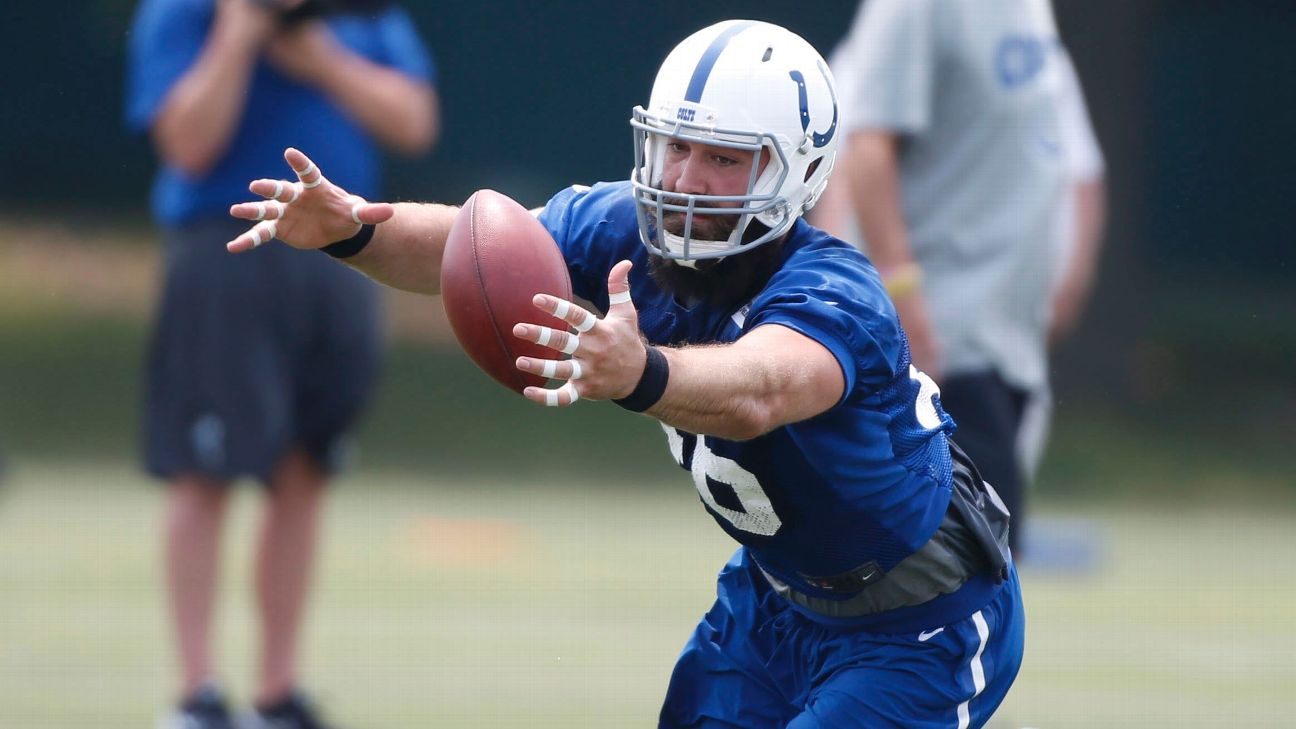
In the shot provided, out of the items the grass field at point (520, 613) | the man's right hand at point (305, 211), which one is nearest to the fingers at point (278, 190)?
the man's right hand at point (305, 211)

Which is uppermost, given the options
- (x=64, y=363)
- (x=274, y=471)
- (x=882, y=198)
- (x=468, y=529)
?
(x=882, y=198)

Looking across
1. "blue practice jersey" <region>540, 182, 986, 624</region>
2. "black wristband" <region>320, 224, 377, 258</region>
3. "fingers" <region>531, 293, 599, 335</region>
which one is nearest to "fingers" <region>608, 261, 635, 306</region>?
"fingers" <region>531, 293, 599, 335</region>

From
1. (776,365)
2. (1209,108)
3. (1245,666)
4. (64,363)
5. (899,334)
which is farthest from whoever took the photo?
(1209,108)

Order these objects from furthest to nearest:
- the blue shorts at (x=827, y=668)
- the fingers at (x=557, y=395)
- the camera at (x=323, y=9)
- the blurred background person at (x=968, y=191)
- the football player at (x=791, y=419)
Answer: the camera at (x=323, y=9) → the blurred background person at (x=968, y=191) → the blue shorts at (x=827, y=668) → the football player at (x=791, y=419) → the fingers at (x=557, y=395)

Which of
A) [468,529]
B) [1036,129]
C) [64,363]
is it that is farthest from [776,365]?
[64,363]

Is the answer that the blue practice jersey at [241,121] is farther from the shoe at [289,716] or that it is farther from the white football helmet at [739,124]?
the white football helmet at [739,124]

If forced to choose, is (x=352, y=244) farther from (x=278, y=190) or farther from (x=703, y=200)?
(x=703, y=200)

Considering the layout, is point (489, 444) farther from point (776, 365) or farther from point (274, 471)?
point (776, 365)

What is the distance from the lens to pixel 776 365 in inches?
108

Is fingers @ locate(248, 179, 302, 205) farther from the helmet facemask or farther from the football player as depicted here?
the helmet facemask

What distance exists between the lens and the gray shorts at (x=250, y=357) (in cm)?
525

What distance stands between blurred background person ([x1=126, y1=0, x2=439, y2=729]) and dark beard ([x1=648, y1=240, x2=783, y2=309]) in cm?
229

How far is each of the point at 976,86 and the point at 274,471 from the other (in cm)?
222

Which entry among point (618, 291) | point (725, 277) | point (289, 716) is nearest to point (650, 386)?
point (618, 291)
